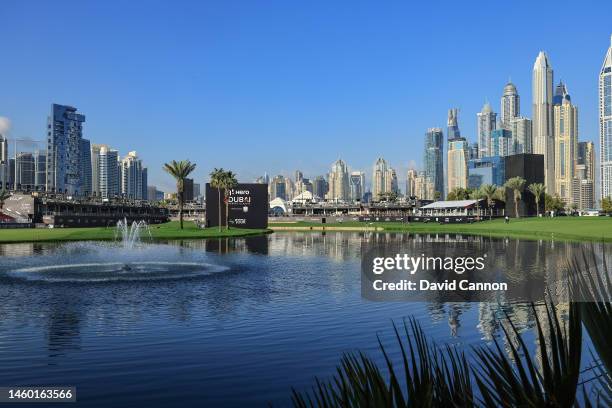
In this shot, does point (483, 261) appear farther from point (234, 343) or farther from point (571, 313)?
point (571, 313)

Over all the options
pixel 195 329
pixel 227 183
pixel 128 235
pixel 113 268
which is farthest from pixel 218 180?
pixel 195 329

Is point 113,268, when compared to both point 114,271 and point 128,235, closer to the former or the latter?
point 114,271

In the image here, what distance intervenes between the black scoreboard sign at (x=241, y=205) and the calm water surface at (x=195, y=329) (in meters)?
80.3

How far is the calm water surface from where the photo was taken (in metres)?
16.0

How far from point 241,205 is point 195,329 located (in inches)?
4082

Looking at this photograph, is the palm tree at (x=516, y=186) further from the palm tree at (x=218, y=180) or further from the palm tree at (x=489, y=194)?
the palm tree at (x=218, y=180)

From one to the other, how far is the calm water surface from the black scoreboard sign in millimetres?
80332

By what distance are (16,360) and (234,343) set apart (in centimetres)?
717

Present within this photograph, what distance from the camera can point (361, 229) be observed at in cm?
14225

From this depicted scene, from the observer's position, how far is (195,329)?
75.4 feet

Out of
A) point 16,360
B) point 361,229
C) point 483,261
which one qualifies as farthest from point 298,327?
point 361,229

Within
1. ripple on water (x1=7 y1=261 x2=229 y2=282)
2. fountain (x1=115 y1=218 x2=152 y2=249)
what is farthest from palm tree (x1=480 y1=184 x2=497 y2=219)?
ripple on water (x1=7 y1=261 x2=229 y2=282)

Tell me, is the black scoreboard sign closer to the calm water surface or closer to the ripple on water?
the ripple on water

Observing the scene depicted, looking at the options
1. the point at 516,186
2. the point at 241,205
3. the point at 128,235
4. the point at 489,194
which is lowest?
the point at 128,235
